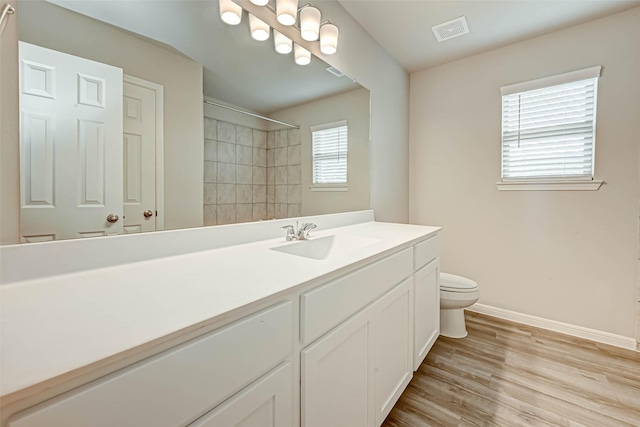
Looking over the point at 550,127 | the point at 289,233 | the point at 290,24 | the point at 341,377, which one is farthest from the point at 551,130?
the point at 341,377

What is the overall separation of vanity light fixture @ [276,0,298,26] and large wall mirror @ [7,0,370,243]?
0.47 feet

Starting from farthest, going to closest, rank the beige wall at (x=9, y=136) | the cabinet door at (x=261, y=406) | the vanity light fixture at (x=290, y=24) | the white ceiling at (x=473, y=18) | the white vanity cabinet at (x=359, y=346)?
1. the white ceiling at (x=473, y=18)
2. the vanity light fixture at (x=290, y=24)
3. the white vanity cabinet at (x=359, y=346)
4. the beige wall at (x=9, y=136)
5. the cabinet door at (x=261, y=406)

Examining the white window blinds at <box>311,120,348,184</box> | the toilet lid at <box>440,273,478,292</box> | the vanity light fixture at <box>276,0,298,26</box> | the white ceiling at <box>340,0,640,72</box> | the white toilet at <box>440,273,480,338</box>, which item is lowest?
the white toilet at <box>440,273,480,338</box>

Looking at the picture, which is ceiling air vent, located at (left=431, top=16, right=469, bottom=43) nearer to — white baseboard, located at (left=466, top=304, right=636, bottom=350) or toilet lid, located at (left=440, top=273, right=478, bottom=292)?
toilet lid, located at (left=440, top=273, right=478, bottom=292)

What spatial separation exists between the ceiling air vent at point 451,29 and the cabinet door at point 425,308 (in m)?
1.76

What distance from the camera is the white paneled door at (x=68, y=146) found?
77 cm

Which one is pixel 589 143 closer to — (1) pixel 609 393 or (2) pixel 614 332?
(2) pixel 614 332

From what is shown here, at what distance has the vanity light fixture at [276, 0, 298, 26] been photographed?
1.42m

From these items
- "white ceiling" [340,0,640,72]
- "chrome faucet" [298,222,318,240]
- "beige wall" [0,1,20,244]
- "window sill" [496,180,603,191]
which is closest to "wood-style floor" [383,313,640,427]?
"chrome faucet" [298,222,318,240]

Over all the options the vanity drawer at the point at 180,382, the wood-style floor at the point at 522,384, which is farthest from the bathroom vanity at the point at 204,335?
the wood-style floor at the point at 522,384

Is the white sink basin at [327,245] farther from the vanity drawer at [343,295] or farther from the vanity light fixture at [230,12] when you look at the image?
the vanity light fixture at [230,12]

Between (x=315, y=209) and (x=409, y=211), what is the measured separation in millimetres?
1581

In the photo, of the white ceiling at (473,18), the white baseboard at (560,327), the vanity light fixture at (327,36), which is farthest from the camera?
the white baseboard at (560,327)

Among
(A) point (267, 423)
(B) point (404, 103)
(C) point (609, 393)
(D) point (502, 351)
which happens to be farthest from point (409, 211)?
(A) point (267, 423)
